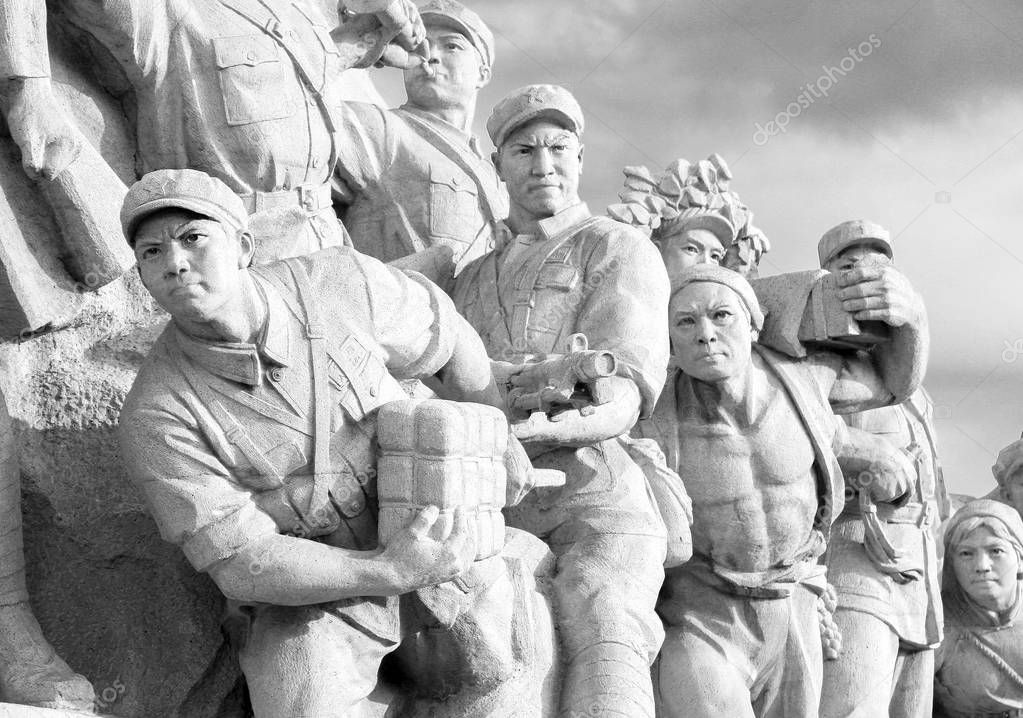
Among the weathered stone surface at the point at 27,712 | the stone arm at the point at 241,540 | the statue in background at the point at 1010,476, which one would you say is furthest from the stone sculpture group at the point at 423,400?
the statue in background at the point at 1010,476

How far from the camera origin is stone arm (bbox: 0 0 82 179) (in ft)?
22.8

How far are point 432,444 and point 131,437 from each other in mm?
954

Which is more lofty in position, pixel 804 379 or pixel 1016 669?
pixel 804 379

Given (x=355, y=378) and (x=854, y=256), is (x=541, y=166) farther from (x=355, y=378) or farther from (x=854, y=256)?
(x=854, y=256)

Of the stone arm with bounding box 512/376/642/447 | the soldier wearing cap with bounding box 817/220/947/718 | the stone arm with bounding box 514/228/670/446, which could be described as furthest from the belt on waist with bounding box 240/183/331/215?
the soldier wearing cap with bounding box 817/220/947/718

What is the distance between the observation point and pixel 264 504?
6.26 meters

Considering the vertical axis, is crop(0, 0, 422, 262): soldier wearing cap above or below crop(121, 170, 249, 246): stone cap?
above

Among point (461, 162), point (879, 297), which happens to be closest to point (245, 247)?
point (461, 162)

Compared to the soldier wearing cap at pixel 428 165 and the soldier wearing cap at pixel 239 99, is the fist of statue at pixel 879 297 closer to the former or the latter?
the soldier wearing cap at pixel 428 165

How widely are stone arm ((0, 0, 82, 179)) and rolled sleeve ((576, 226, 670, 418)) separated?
2067 millimetres

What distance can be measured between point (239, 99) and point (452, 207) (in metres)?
1.76

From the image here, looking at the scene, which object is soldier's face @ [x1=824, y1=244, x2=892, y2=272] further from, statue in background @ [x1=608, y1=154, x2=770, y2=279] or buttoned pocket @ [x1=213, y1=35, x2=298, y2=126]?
buttoned pocket @ [x1=213, y1=35, x2=298, y2=126]

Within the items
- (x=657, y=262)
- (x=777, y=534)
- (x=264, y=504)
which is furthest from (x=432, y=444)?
(x=777, y=534)

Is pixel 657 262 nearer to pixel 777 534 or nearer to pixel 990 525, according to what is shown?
pixel 777 534
